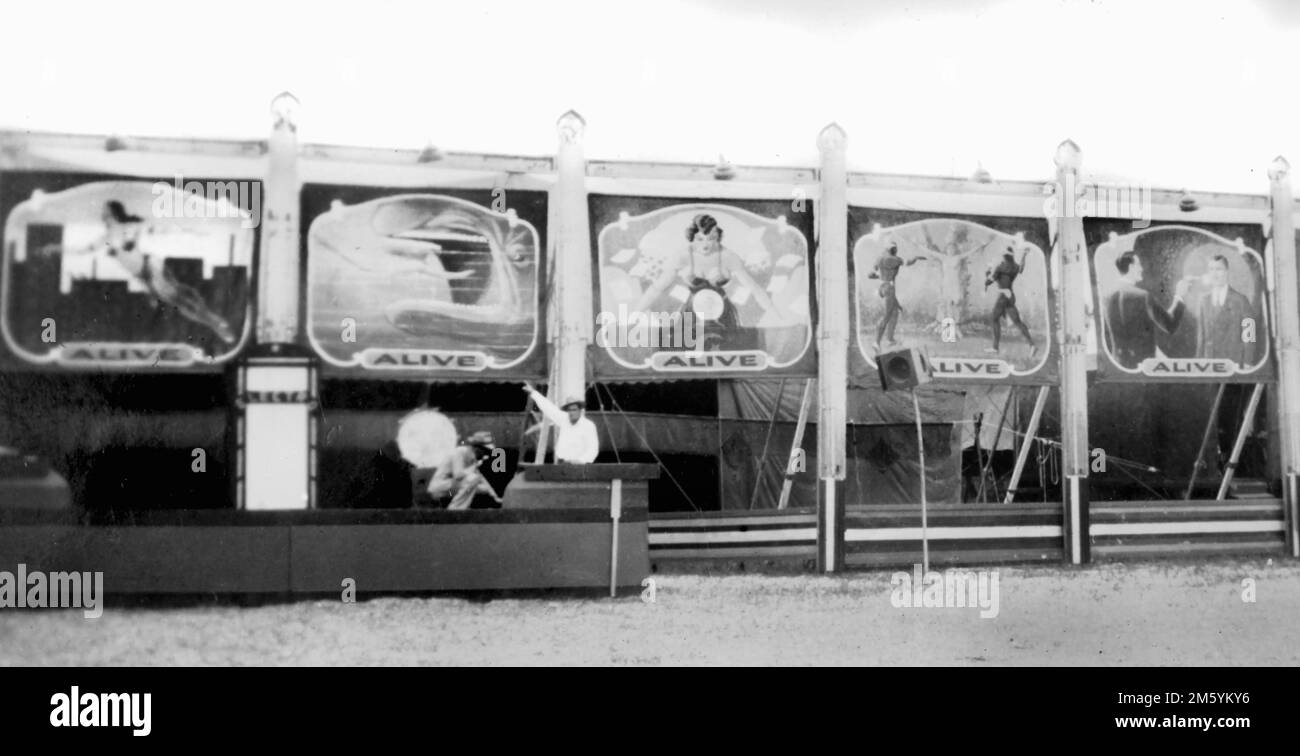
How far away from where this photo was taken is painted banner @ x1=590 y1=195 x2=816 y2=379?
12562mm

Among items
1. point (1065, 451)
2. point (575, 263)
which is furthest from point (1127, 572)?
point (575, 263)

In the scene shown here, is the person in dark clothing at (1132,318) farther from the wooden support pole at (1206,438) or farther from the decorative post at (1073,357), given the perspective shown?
the wooden support pole at (1206,438)

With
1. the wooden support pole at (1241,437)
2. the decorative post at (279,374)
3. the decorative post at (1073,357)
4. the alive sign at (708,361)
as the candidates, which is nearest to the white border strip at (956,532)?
the decorative post at (1073,357)

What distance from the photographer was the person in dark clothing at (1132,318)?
44.9ft

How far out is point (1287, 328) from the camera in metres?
14.0

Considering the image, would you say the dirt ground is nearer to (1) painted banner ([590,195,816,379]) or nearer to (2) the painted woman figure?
(1) painted banner ([590,195,816,379])

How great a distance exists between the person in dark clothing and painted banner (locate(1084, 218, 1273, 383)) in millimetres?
12

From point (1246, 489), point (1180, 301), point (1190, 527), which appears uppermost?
point (1180, 301)

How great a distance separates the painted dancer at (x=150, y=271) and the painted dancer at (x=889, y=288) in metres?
7.15

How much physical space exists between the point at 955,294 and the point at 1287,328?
430cm

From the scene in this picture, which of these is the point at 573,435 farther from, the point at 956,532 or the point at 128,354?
the point at 956,532

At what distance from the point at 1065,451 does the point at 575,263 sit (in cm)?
624

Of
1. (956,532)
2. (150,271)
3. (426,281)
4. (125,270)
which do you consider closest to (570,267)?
(426,281)

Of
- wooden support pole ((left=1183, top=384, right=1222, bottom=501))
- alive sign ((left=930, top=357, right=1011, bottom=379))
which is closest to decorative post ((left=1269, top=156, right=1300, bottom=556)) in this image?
wooden support pole ((left=1183, top=384, right=1222, bottom=501))
